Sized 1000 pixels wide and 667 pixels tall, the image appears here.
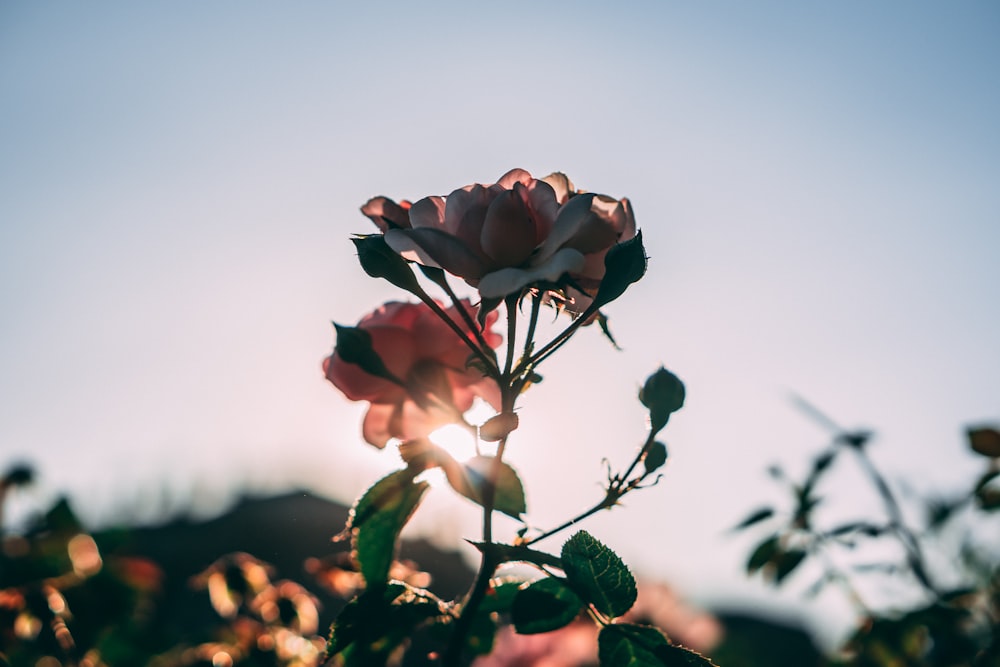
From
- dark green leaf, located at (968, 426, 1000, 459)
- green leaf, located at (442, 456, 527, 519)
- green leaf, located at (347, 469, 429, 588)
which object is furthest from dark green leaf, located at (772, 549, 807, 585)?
green leaf, located at (347, 469, 429, 588)

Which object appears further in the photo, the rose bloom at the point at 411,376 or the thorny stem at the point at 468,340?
the rose bloom at the point at 411,376

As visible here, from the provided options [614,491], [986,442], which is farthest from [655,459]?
[986,442]

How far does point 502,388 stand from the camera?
0.76 meters

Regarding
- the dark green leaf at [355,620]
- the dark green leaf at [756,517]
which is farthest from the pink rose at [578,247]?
the dark green leaf at [756,517]

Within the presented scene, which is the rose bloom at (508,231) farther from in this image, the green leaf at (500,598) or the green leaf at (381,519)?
the green leaf at (500,598)

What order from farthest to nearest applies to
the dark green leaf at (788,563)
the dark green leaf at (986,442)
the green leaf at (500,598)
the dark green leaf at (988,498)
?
the dark green leaf at (788,563)
the dark green leaf at (988,498)
the dark green leaf at (986,442)
the green leaf at (500,598)

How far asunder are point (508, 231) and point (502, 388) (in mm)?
177

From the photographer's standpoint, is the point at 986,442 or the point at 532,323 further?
the point at 986,442

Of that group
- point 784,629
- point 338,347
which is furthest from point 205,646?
point 784,629

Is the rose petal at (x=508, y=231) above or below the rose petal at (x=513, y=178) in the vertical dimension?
below

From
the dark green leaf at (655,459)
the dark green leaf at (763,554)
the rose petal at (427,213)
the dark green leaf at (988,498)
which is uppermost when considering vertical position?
the rose petal at (427,213)

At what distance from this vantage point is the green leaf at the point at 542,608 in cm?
78

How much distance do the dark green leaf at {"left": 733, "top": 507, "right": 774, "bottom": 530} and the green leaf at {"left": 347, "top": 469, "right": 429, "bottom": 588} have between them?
1084 mm

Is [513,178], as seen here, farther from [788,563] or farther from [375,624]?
[788,563]
